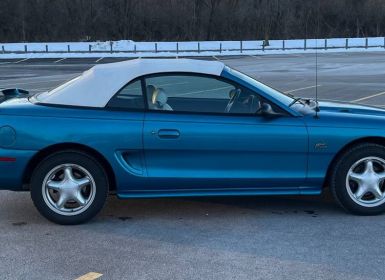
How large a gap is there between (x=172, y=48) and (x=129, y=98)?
4070 centimetres

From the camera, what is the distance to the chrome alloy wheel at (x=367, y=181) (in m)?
5.15

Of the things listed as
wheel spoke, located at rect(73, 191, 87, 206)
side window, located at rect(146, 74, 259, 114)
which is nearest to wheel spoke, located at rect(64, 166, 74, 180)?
wheel spoke, located at rect(73, 191, 87, 206)

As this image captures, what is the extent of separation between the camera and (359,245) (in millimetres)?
4555

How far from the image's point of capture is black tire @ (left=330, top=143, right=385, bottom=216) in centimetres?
512

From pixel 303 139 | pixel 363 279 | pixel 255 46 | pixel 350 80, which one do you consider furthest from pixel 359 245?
pixel 255 46

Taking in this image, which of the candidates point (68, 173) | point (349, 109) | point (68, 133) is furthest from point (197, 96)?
point (349, 109)

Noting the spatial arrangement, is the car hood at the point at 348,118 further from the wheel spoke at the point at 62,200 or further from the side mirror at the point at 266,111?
the wheel spoke at the point at 62,200

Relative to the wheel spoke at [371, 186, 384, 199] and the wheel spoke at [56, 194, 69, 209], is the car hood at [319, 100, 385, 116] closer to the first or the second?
the wheel spoke at [371, 186, 384, 199]

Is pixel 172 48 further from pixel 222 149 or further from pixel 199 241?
pixel 199 241

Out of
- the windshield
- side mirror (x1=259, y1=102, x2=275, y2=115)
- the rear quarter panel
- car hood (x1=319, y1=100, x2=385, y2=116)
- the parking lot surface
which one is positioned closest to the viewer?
the parking lot surface

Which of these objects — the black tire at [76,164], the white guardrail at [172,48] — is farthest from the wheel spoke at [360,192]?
the white guardrail at [172,48]

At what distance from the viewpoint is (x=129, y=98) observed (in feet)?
16.9

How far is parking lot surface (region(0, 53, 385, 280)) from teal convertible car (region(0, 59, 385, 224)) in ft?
0.89

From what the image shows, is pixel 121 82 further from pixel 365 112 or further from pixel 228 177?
pixel 365 112
